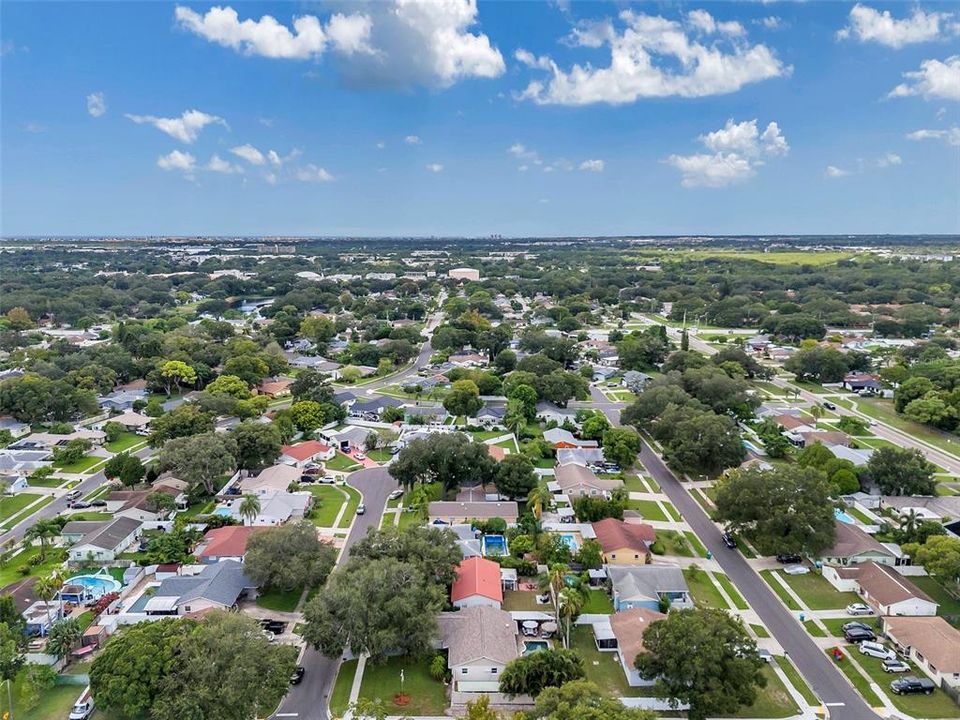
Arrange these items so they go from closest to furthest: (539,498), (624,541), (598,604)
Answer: (598,604) → (624,541) → (539,498)

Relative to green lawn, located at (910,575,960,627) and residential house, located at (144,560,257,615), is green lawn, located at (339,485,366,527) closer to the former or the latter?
residential house, located at (144,560,257,615)

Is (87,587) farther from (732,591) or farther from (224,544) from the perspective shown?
(732,591)

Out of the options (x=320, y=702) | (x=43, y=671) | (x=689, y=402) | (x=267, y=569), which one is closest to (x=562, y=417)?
(x=689, y=402)

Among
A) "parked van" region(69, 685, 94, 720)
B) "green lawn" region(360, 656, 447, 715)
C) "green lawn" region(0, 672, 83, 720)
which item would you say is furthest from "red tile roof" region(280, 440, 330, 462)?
"green lawn" region(360, 656, 447, 715)

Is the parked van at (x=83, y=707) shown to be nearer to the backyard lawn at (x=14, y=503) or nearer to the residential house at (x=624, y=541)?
the backyard lawn at (x=14, y=503)

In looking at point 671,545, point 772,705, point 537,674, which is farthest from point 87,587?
point 772,705

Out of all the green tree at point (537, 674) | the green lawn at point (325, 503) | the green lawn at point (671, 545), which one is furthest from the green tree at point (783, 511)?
the green lawn at point (325, 503)

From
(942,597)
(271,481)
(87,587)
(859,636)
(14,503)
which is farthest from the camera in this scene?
(271,481)
